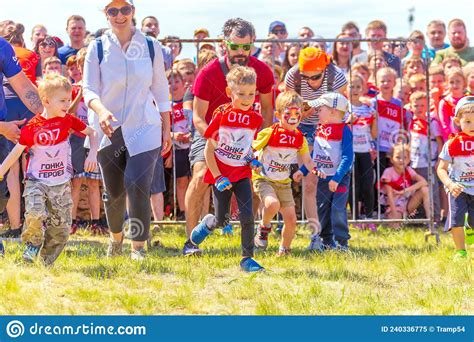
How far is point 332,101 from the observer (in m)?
8.65

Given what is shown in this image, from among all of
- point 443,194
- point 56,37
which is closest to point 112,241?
point 56,37

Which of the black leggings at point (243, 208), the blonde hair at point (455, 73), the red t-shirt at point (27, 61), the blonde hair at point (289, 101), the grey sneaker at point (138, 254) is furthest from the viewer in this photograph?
the blonde hair at point (455, 73)

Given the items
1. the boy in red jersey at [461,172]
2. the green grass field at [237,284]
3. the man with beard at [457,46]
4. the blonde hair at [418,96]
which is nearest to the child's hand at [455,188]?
the boy in red jersey at [461,172]

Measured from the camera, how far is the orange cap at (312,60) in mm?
8883

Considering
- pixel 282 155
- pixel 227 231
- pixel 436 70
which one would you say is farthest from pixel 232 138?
pixel 436 70

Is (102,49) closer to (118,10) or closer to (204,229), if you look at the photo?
(118,10)

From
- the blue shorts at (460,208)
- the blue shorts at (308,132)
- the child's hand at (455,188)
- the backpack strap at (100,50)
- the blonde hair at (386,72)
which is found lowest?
the blue shorts at (460,208)

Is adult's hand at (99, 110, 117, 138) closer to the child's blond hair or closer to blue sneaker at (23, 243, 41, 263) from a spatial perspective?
blue sneaker at (23, 243, 41, 263)

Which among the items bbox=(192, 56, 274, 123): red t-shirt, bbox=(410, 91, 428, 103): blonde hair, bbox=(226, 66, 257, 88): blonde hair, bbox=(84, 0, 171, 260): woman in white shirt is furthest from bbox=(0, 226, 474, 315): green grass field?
bbox=(410, 91, 428, 103): blonde hair

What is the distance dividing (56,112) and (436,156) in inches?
212

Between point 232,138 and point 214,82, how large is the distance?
919 mm

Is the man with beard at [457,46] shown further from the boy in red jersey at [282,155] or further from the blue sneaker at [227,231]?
the boy in red jersey at [282,155]

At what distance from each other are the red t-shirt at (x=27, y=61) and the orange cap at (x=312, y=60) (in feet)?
9.05

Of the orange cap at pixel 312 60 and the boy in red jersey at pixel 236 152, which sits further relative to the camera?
the orange cap at pixel 312 60
